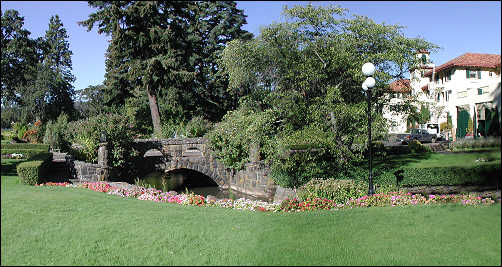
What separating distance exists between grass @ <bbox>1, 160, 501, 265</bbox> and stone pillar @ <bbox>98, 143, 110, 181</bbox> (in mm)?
7849

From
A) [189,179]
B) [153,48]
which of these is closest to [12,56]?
[153,48]

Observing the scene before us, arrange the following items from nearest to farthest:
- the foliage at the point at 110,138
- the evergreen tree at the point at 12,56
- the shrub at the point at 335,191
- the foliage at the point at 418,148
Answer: the evergreen tree at the point at 12,56, the shrub at the point at 335,191, the foliage at the point at 110,138, the foliage at the point at 418,148

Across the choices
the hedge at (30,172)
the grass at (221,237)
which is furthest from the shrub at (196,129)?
the grass at (221,237)

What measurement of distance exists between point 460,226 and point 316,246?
1919 millimetres

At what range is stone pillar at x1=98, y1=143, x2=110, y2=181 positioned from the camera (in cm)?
1366

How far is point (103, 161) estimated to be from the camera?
1411 cm

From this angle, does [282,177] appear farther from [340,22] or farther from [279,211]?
[340,22]

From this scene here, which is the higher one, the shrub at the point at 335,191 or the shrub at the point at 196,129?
the shrub at the point at 196,129

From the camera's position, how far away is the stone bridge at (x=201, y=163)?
16.3 meters

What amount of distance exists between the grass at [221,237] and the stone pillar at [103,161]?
7.85m

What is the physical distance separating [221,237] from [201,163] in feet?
41.4

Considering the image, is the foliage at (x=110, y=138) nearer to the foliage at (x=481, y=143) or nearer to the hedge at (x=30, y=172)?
the hedge at (x=30, y=172)

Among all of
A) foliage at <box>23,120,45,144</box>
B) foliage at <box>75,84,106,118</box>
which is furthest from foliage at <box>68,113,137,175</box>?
foliage at <box>75,84,106,118</box>

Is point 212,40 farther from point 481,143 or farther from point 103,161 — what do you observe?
point 481,143
